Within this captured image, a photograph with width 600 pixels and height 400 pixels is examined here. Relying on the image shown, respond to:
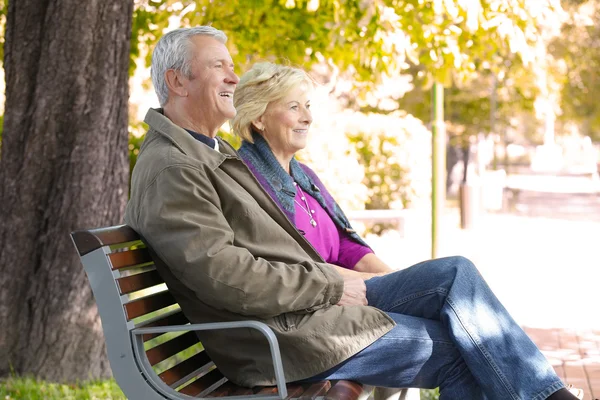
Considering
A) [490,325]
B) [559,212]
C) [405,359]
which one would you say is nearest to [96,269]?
[405,359]

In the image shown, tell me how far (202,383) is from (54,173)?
257 cm

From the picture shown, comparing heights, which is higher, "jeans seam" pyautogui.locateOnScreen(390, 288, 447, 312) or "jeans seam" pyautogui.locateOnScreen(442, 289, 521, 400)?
"jeans seam" pyautogui.locateOnScreen(390, 288, 447, 312)

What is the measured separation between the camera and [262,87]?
4246 millimetres

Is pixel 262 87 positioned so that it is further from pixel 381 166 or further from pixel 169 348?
pixel 381 166

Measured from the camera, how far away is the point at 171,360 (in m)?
6.52

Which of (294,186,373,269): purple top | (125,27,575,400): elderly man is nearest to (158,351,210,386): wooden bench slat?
(125,27,575,400): elderly man

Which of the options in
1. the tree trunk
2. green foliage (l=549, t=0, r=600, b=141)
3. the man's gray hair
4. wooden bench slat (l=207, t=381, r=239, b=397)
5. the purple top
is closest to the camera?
wooden bench slat (l=207, t=381, r=239, b=397)

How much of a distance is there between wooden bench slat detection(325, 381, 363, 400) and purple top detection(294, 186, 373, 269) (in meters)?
0.99

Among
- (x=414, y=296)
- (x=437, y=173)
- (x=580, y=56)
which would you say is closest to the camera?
(x=414, y=296)

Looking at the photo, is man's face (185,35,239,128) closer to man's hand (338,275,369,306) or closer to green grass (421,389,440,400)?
man's hand (338,275,369,306)

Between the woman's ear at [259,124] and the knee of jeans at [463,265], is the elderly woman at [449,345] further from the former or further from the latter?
the woman's ear at [259,124]

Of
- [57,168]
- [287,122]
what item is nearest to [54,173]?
[57,168]

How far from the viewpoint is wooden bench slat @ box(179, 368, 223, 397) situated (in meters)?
3.19

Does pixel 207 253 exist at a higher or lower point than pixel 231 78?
lower
